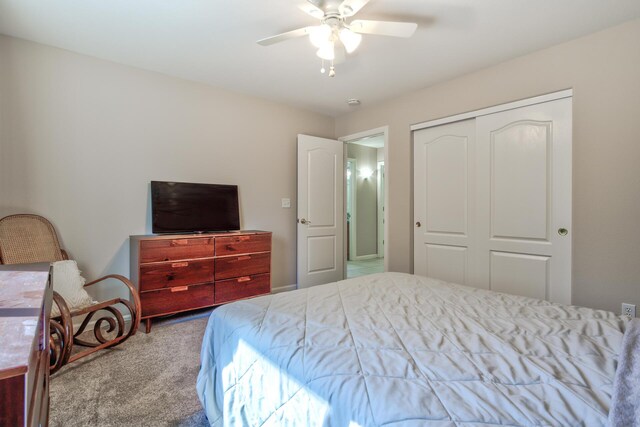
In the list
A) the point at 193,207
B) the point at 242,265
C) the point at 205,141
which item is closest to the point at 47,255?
the point at 193,207

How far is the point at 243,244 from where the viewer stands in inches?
127

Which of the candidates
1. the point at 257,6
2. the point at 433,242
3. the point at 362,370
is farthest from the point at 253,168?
the point at 362,370

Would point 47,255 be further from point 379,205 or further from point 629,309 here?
point 379,205

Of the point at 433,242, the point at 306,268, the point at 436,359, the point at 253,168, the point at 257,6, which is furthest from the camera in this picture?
the point at 306,268

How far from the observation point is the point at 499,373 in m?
0.93

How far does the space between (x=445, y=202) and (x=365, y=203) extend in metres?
3.60

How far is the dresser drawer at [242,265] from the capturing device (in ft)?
10.1

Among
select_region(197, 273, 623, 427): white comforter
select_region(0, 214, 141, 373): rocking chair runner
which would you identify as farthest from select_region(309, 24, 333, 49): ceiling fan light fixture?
select_region(0, 214, 141, 373): rocking chair runner

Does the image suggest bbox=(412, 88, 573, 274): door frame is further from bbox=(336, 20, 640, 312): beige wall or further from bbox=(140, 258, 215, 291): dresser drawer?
bbox=(140, 258, 215, 291): dresser drawer

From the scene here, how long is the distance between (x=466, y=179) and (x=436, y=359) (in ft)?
8.46

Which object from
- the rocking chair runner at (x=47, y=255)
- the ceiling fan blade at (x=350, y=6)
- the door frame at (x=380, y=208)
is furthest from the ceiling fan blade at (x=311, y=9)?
the door frame at (x=380, y=208)

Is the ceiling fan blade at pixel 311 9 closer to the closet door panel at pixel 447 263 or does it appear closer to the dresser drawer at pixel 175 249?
the dresser drawer at pixel 175 249

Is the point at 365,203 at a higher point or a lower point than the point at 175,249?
higher

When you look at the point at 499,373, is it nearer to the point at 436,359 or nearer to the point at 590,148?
the point at 436,359
